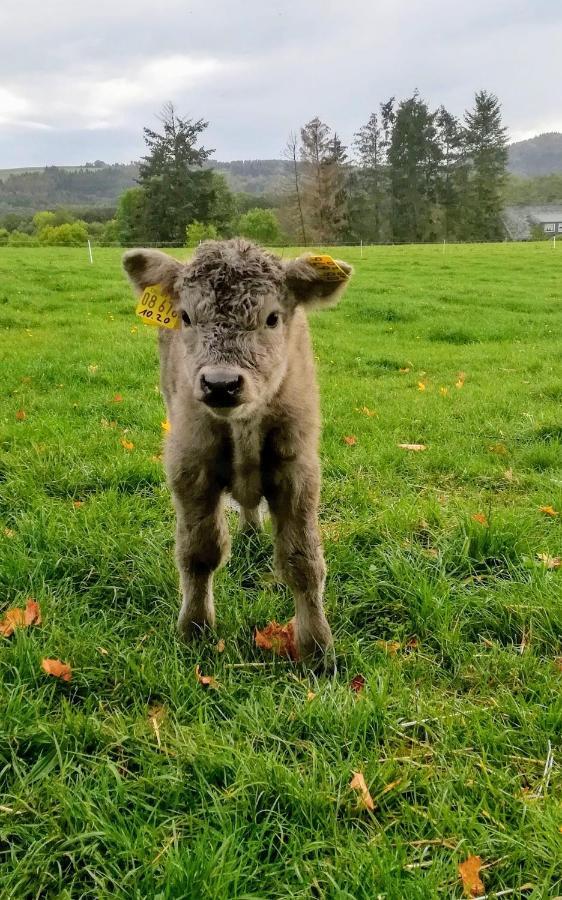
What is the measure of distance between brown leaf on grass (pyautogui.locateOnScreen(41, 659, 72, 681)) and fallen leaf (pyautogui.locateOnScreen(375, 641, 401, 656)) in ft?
5.34

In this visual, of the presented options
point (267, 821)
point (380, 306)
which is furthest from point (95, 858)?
point (380, 306)

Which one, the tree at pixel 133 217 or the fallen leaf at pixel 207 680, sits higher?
the tree at pixel 133 217

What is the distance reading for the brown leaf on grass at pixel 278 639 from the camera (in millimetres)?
3609

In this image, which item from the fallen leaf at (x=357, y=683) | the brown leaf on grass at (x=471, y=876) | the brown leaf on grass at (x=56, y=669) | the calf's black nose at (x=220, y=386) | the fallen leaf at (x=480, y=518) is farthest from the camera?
the fallen leaf at (x=480, y=518)

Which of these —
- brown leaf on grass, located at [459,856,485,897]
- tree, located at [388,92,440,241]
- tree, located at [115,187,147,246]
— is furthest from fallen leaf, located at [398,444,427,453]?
tree, located at [388,92,440,241]

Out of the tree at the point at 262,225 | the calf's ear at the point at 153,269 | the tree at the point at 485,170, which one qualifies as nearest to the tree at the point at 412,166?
the tree at the point at 485,170

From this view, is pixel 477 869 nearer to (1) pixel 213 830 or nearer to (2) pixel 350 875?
(2) pixel 350 875

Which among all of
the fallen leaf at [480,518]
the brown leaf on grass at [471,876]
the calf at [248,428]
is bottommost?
the brown leaf on grass at [471,876]

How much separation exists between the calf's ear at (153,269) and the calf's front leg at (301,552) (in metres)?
1.26

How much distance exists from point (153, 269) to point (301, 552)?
1.82 m

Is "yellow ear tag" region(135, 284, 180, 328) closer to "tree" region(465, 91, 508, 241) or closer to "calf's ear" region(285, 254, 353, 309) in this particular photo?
"calf's ear" region(285, 254, 353, 309)

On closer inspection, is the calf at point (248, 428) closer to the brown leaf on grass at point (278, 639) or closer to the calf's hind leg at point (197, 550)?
the calf's hind leg at point (197, 550)

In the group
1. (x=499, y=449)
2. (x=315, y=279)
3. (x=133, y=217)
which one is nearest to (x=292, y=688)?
(x=315, y=279)

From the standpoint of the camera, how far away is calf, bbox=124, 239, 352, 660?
317cm
